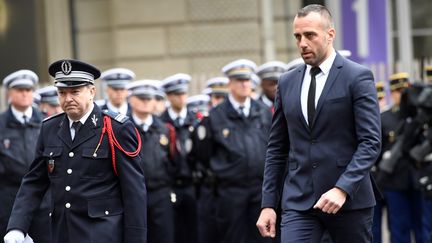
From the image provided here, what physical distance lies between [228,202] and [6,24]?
9.33 m

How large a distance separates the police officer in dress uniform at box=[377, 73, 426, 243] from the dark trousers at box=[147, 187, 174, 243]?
2.80 metres

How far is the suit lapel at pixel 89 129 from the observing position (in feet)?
23.1

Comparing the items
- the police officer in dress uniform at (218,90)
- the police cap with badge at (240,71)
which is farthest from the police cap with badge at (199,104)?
the police cap with badge at (240,71)

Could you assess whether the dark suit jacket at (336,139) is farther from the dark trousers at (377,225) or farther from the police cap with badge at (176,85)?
the dark trousers at (377,225)

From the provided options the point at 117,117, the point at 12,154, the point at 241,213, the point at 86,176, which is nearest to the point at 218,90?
the point at 241,213

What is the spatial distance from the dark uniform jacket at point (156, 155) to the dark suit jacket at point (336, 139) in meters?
3.56

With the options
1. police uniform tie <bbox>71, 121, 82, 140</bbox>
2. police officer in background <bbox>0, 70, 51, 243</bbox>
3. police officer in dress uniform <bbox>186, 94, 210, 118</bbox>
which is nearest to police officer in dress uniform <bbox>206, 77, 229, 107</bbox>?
police officer in dress uniform <bbox>186, 94, 210, 118</bbox>

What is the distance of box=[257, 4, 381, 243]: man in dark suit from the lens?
6.46 metres

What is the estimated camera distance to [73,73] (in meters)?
7.07

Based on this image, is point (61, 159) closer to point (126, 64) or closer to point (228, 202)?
point (228, 202)

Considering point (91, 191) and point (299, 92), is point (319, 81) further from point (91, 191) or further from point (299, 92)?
point (91, 191)

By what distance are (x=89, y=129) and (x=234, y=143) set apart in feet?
11.6

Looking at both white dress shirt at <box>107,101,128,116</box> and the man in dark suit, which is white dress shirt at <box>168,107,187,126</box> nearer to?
white dress shirt at <box>107,101,128,116</box>

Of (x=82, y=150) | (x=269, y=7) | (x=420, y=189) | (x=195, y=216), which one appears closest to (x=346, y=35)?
(x=269, y=7)
